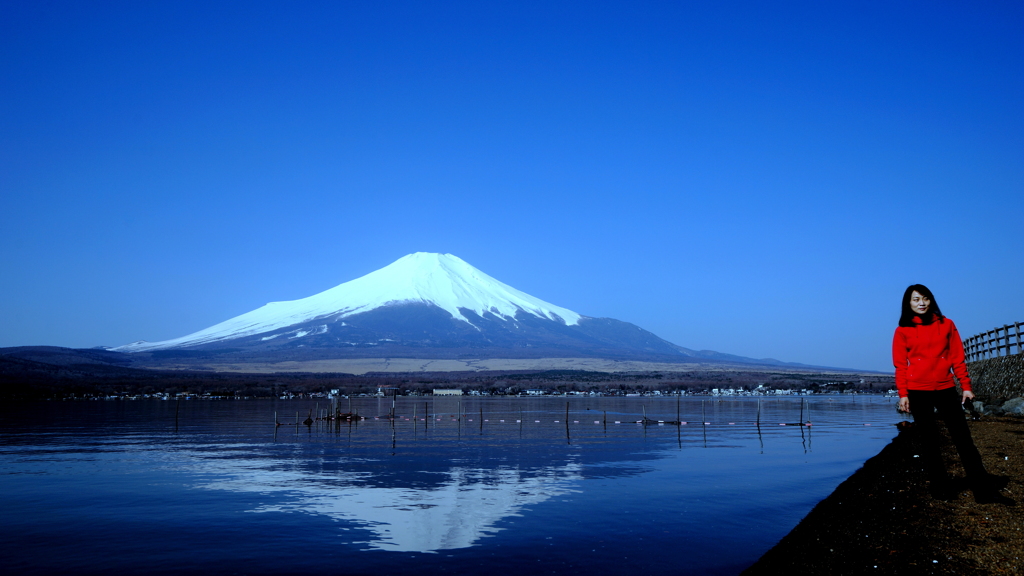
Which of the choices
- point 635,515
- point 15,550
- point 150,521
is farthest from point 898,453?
point 15,550

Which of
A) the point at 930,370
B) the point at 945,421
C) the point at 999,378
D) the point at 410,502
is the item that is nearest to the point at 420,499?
the point at 410,502

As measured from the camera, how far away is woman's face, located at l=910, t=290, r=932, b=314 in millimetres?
10586

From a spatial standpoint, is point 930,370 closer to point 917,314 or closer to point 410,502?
point 917,314

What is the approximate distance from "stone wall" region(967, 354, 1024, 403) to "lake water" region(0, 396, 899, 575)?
5442 mm

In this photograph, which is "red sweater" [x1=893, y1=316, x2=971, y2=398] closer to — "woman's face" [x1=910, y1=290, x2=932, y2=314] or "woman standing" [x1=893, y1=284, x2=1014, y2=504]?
"woman standing" [x1=893, y1=284, x2=1014, y2=504]

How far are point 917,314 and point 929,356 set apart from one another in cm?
63

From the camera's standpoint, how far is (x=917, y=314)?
1068 centimetres

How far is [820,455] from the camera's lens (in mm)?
31406

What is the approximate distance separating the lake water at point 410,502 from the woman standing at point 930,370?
13.6 ft

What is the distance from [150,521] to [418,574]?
8964 millimetres

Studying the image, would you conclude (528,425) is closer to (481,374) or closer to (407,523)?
(407,523)

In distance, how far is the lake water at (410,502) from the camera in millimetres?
14195

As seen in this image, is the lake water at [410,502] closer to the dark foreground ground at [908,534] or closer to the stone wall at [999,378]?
the dark foreground ground at [908,534]

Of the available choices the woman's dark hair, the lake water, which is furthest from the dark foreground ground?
the woman's dark hair
